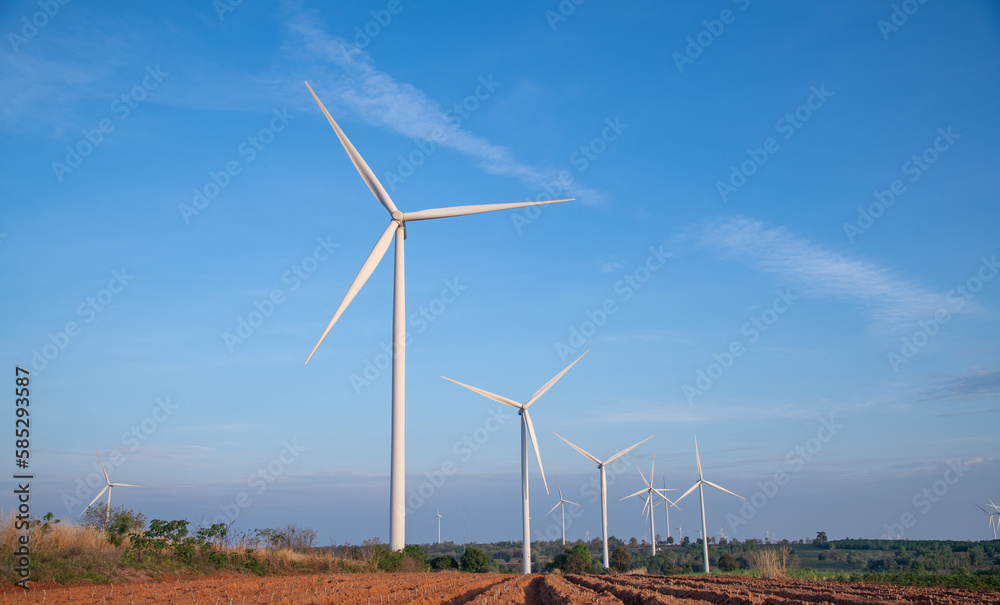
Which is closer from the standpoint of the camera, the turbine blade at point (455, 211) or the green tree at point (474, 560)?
the turbine blade at point (455, 211)

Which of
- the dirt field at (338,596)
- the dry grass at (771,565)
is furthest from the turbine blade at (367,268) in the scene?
the dry grass at (771,565)

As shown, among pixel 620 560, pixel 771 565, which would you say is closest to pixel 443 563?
pixel 771 565

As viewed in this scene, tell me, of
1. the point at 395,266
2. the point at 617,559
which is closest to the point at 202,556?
the point at 395,266

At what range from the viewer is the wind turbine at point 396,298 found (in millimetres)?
39750

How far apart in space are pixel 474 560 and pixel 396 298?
31334mm

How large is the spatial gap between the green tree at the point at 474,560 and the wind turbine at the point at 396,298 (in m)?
22.1

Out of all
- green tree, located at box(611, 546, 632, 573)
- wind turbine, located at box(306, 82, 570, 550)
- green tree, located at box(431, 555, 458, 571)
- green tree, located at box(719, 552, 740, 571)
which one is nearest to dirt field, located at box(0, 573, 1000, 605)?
wind turbine, located at box(306, 82, 570, 550)

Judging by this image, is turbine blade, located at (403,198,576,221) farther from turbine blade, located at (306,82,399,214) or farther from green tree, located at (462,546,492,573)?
green tree, located at (462,546,492,573)

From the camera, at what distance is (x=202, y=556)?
32438 mm

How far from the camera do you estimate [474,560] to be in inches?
2425

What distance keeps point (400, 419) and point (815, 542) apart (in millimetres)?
141611

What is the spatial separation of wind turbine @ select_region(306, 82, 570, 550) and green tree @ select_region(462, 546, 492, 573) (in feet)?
72.5

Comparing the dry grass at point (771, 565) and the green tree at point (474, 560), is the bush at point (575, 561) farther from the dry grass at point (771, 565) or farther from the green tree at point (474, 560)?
the dry grass at point (771, 565)

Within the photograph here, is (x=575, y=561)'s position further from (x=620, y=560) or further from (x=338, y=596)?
(x=338, y=596)
